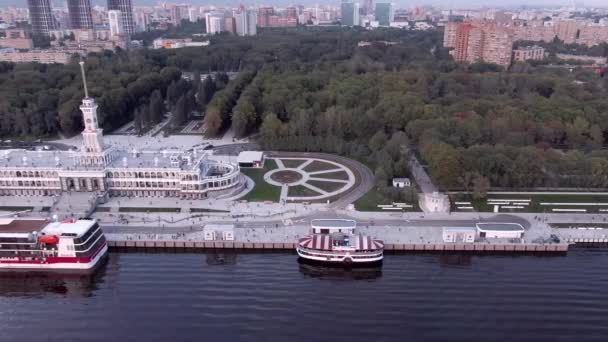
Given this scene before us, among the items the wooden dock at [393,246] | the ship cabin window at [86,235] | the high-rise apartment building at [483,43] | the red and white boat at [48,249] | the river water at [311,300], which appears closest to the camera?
the river water at [311,300]

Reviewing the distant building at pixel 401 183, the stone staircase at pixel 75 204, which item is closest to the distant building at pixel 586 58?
the distant building at pixel 401 183

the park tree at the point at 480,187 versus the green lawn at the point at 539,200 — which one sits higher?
the park tree at the point at 480,187

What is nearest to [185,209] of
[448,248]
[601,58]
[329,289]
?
[329,289]

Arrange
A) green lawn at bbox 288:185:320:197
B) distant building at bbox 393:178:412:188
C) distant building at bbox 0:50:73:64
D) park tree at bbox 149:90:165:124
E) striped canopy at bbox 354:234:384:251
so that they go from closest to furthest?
striped canopy at bbox 354:234:384:251 → green lawn at bbox 288:185:320:197 → distant building at bbox 393:178:412:188 → park tree at bbox 149:90:165:124 → distant building at bbox 0:50:73:64

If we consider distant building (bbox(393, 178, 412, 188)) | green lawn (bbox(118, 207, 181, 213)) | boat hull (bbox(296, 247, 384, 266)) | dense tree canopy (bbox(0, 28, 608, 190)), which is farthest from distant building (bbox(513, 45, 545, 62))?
green lawn (bbox(118, 207, 181, 213))

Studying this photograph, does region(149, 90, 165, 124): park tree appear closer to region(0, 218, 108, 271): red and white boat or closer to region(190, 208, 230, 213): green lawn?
region(190, 208, 230, 213): green lawn

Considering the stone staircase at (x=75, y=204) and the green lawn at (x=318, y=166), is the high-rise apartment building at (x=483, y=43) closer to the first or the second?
the green lawn at (x=318, y=166)

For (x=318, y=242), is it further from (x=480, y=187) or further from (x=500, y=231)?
(x=480, y=187)
